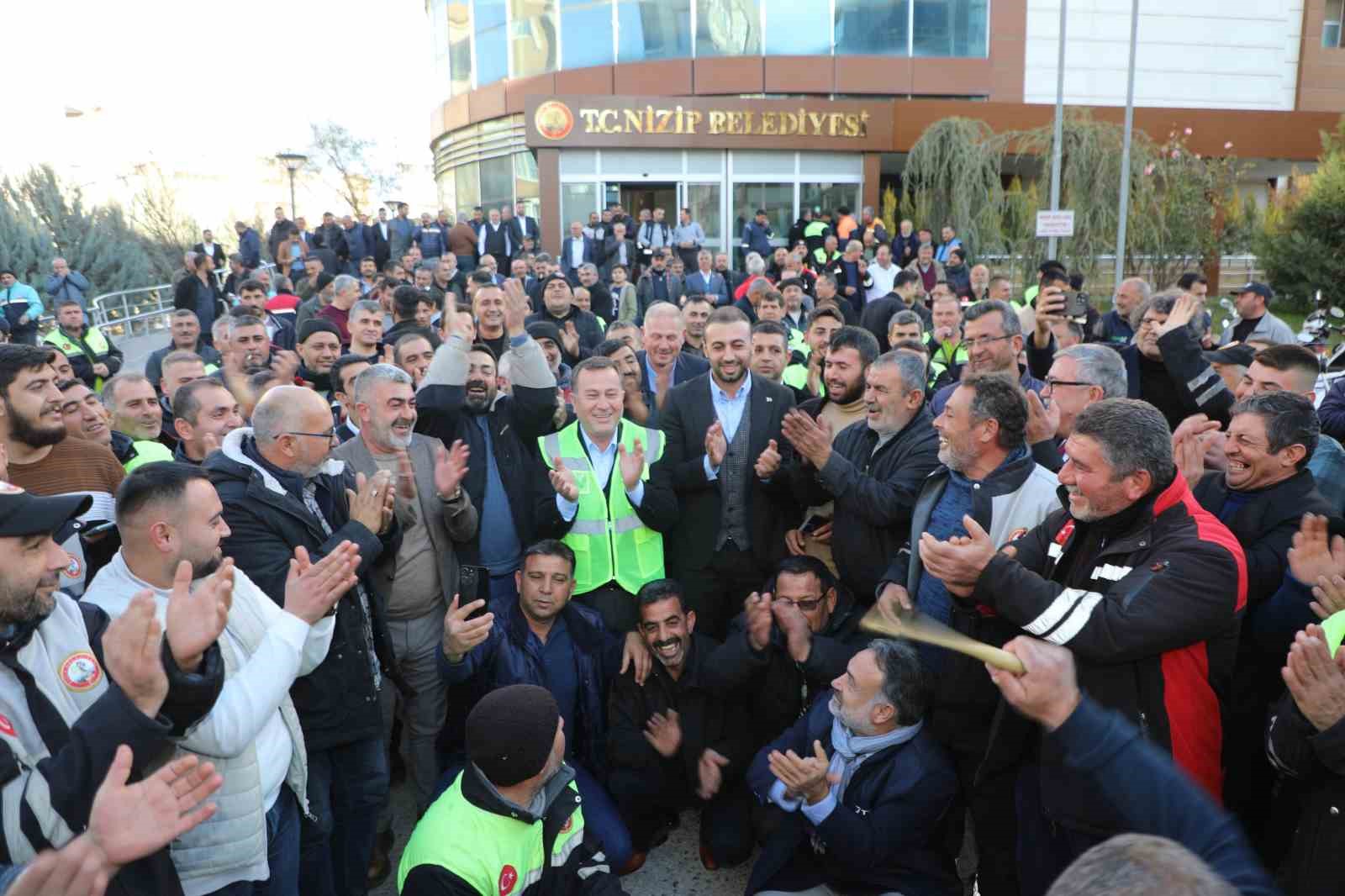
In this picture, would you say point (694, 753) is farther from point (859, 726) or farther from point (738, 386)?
point (738, 386)

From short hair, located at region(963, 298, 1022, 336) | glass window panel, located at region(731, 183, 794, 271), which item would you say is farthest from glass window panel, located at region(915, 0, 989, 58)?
short hair, located at region(963, 298, 1022, 336)

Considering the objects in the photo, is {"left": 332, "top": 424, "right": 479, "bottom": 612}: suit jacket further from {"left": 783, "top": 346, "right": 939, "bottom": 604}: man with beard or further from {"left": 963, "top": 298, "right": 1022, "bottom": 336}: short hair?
{"left": 963, "top": 298, "right": 1022, "bottom": 336}: short hair

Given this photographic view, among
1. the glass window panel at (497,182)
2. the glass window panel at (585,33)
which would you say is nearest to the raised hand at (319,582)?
the glass window panel at (497,182)

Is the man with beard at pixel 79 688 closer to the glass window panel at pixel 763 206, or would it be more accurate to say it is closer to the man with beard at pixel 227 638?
the man with beard at pixel 227 638

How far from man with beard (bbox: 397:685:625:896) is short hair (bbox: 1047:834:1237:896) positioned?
1.65 m

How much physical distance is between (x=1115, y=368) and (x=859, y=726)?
6.16 ft

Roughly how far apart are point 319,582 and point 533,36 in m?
23.7

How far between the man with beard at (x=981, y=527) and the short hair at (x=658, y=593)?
0.90 meters

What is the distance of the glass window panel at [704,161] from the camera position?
21.5 m

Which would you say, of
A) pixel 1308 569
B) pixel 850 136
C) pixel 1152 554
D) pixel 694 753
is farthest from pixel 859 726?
pixel 850 136

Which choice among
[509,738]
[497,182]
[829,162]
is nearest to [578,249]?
[829,162]

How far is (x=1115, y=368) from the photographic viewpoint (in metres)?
3.75

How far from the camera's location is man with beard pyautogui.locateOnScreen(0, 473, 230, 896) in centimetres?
189

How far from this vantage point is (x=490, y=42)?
24172 millimetres
